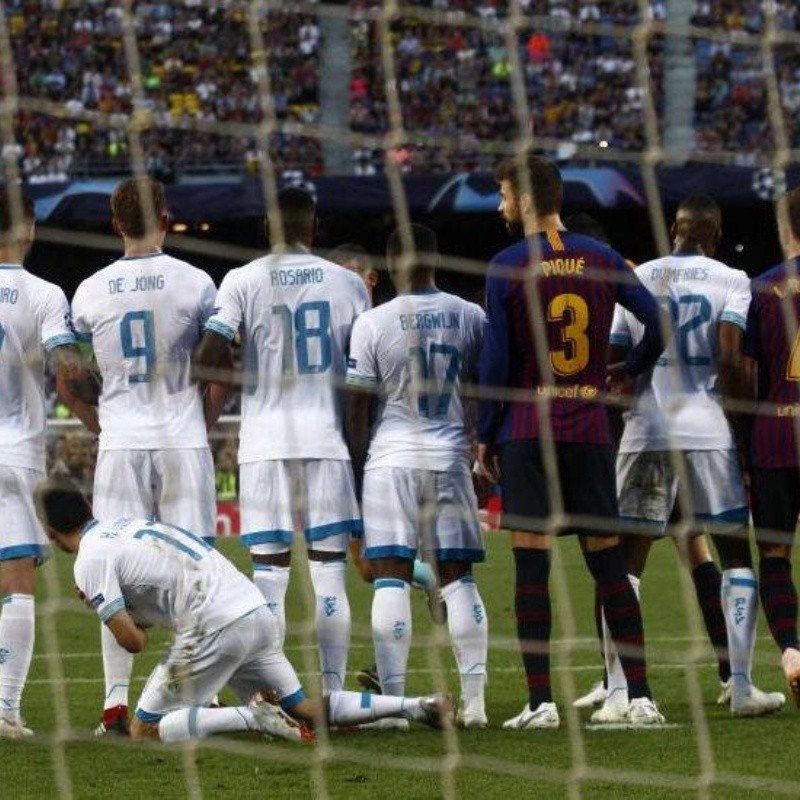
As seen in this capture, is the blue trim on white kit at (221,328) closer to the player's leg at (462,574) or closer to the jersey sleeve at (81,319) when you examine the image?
the jersey sleeve at (81,319)

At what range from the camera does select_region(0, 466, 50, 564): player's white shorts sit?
6.67 metres

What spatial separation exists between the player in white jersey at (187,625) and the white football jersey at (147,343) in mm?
648

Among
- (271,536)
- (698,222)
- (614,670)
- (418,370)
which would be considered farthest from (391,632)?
(698,222)

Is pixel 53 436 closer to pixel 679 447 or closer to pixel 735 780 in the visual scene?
pixel 679 447

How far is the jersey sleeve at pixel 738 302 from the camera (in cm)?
679

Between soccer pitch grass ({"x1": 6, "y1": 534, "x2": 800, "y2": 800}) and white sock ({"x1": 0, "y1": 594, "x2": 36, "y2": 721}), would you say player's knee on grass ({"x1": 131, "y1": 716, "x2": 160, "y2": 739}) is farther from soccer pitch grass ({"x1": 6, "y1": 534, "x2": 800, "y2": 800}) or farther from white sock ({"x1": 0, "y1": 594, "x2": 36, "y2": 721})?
white sock ({"x1": 0, "y1": 594, "x2": 36, "y2": 721})

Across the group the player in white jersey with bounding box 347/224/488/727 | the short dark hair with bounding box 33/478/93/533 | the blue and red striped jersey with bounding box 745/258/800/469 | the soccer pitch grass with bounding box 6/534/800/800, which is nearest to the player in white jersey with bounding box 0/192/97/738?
the soccer pitch grass with bounding box 6/534/800/800

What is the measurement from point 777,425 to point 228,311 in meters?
1.87

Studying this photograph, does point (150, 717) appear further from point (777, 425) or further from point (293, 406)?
point (777, 425)

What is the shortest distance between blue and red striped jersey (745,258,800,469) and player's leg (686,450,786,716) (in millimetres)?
209

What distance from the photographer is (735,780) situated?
213 inches

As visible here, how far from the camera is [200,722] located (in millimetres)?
5945

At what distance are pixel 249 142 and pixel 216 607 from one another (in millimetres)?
17725

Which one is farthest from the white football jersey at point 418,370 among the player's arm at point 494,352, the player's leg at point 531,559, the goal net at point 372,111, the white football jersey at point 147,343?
the goal net at point 372,111
